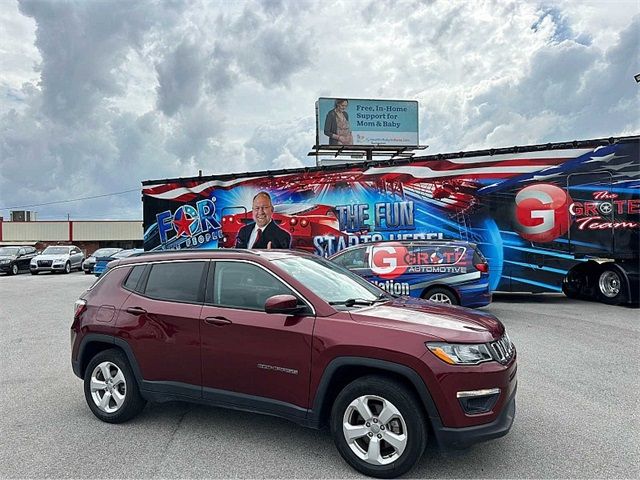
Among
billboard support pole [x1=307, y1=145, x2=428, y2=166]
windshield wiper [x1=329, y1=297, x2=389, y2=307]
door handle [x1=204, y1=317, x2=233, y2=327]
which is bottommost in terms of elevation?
door handle [x1=204, y1=317, x2=233, y2=327]

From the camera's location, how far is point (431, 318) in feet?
12.2

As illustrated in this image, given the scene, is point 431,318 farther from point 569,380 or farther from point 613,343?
point 613,343

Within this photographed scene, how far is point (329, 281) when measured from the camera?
4.37 meters

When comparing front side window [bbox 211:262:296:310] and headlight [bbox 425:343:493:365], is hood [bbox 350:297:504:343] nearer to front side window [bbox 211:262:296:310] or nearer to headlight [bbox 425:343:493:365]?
headlight [bbox 425:343:493:365]

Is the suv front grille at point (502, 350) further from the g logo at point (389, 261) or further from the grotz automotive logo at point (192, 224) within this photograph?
the grotz automotive logo at point (192, 224)

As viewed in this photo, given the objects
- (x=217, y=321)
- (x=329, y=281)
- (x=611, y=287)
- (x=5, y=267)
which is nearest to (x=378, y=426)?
(x=329, y=281)

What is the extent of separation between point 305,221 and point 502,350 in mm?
10304

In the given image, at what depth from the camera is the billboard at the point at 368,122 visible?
32500mm

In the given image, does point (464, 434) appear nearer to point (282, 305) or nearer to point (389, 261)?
point (282, 305)

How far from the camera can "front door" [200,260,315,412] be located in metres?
3.72

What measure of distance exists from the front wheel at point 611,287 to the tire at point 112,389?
10658 mm

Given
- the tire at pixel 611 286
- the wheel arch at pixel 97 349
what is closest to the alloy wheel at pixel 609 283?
the tire at pixel 611 286

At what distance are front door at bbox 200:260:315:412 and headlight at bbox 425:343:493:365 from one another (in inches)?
36.7

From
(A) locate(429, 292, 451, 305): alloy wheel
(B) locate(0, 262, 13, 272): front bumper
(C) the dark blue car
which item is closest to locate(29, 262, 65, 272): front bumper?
(B) locate(0, 262, 13, 272): front bumper
